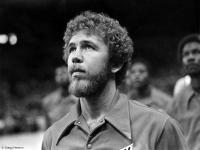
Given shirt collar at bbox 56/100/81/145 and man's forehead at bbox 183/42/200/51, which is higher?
man's forehead at bbox 183/42/200/51

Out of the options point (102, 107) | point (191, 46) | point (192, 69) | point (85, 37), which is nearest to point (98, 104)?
point (102, 107)

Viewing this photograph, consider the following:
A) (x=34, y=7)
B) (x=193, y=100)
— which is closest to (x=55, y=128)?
(x=193, y=100)

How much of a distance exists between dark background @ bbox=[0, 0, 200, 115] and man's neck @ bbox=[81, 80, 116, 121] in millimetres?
3898

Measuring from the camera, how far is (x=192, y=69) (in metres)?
5.75

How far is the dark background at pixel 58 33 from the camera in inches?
319

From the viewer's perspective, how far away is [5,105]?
21781mm

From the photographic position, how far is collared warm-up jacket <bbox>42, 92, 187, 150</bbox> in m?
2.73

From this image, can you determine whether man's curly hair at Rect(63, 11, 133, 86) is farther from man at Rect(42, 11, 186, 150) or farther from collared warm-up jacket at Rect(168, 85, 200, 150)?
collared warm-up jacket at Rect(168, 85, 200, 150)

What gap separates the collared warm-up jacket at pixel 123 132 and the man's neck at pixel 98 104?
0.14 ft

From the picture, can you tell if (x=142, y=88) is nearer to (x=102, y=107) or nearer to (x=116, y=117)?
Result: (x=102, y=107)

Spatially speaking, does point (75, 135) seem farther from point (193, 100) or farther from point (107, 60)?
point (193, 100)

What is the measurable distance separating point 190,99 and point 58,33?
1101 cm

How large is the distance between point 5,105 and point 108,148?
1949 centimetres

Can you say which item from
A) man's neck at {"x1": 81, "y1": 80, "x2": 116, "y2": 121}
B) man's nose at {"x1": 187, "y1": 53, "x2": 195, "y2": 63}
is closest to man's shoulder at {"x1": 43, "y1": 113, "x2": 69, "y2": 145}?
man's neck at {"x1": 81, "y1": 80, "x2": 116, "y2": 121}
